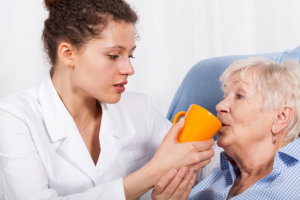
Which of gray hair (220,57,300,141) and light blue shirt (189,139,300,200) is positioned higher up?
gray hair (220,57,300,141)

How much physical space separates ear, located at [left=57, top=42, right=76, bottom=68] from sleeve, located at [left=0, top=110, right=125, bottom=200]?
0.27 m

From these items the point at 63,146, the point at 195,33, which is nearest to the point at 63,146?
the point at 63,146

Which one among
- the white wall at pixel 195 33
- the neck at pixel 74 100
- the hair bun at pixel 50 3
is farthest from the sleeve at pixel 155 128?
the white wall at pixel 195 33

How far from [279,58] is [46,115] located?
1057 millimetres

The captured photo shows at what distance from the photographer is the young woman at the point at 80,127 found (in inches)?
51.3

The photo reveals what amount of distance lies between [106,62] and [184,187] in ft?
1.69

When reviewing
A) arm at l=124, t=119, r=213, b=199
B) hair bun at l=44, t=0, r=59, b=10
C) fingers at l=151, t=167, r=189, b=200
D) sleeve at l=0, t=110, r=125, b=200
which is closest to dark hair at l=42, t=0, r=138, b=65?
hair bun at l=44, t=0, r=59, b=10

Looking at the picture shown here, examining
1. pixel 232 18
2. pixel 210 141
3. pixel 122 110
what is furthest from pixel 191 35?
pixel 210 141

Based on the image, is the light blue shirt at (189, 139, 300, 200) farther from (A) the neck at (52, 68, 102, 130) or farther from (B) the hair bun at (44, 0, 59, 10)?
(B) the hair bun at (44, 0, 59, 10)

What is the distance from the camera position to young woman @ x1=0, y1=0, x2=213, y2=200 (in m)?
1.30

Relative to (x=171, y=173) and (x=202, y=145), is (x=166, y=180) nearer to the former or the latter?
(x=171, y=173)

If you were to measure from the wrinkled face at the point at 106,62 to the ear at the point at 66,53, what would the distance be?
20mm

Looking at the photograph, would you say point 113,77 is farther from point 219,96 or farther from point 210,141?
point 219,96

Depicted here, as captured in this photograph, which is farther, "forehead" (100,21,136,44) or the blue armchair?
the blue armchair
